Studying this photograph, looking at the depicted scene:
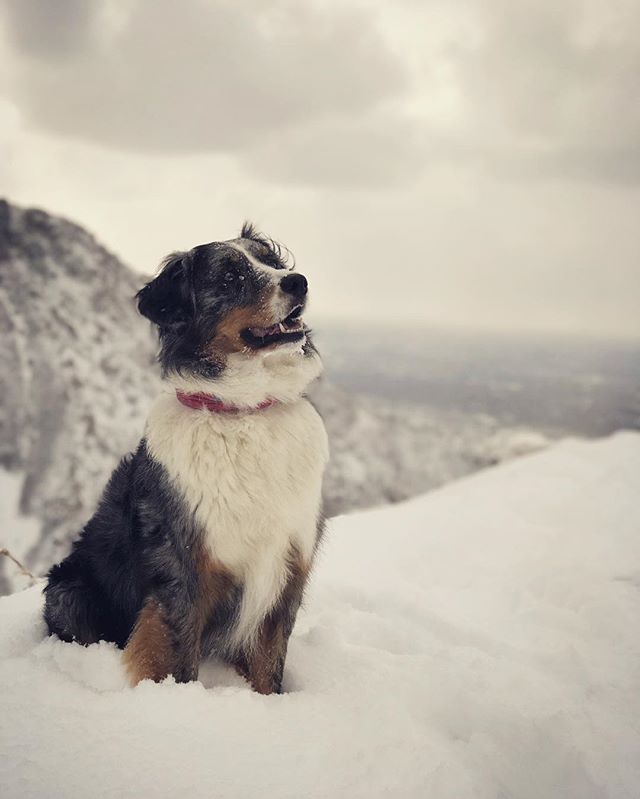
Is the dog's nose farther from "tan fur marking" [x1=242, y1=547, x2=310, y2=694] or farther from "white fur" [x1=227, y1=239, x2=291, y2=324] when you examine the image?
"tan fur marking" [x1=242, y1=547, x2=310, y2=694]

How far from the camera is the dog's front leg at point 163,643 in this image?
2457mm

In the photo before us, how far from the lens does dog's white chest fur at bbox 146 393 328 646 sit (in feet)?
8.15

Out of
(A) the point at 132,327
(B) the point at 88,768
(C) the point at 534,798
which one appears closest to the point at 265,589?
(B) the point at 88,768

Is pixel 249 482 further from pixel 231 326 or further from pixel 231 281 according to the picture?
pixel 231 281

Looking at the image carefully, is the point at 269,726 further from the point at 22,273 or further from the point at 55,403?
the point at 22,273

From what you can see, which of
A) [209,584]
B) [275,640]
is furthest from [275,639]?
[209,584]

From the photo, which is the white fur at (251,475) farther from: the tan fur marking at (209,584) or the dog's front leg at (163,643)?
the dog's front leg at (163,643)

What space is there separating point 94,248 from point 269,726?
16454 millimetres

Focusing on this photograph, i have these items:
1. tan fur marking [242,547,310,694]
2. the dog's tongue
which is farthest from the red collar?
tan fur marking [242,547,310,694]

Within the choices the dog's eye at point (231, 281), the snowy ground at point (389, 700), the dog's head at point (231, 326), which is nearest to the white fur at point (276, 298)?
the dog's head at point (231, 326)

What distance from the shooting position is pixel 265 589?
2637 mm

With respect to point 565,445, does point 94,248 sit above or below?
above

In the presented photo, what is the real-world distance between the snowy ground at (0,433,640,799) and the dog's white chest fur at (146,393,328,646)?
526mm

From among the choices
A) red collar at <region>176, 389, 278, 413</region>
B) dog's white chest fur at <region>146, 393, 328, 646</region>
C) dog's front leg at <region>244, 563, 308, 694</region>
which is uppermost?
red collar at <region>176, 389, 278, 413</region>
